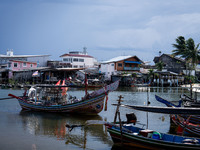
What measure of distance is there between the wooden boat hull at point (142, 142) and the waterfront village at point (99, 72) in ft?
146

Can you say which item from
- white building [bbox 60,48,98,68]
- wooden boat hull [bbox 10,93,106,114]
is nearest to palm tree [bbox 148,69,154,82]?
white building [bbox 60,48,98,68]

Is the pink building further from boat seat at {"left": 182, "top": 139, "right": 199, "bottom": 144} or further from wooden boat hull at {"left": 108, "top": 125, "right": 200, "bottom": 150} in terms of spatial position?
boat seat at {"left": 182, "top": 139, "right": 199, "bottom": 144}

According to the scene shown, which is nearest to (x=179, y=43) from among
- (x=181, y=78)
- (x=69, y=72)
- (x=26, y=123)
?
(x=181, y=78)

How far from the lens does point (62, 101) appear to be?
24.3 metres

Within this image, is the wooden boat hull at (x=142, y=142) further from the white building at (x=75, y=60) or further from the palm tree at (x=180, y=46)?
the white building at (x=75, y=60)

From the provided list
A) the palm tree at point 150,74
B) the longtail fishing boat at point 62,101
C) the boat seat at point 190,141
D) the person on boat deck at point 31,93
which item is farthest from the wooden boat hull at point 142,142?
the palm tree at point 150,74

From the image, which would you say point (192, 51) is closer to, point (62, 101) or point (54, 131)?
point (62, 101)

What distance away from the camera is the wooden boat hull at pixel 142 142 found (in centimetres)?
1090

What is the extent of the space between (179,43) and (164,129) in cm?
3415

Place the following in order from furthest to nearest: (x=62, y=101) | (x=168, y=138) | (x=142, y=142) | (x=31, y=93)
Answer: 1. (x=31, y=93)
2. (x=62, y=101)
3. (x=168, y=138)
4. (x=142, y=142)

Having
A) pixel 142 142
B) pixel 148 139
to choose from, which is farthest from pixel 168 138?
pixel 142 142

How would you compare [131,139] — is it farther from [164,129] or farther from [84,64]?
[84,64]

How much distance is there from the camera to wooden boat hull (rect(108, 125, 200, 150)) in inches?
429

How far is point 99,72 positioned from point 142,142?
189ft
